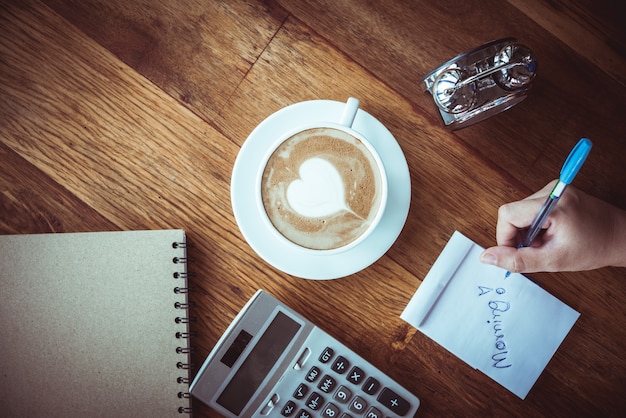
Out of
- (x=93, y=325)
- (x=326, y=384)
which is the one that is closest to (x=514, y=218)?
(x=326, y=384)

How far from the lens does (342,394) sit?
0.85 m

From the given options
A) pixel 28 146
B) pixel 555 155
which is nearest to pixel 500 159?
pixel 555 155

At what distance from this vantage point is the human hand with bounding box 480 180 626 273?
32.8 inches

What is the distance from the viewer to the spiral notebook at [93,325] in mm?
874

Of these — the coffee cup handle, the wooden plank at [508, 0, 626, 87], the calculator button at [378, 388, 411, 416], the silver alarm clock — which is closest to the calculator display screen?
the calculator button at [378, 388, 411, 416]

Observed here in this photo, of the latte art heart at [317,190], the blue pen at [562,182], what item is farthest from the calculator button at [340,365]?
the blue pen at [562,182]

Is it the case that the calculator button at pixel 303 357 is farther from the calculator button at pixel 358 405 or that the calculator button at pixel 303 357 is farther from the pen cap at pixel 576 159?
the pen cap at pixel 576 159

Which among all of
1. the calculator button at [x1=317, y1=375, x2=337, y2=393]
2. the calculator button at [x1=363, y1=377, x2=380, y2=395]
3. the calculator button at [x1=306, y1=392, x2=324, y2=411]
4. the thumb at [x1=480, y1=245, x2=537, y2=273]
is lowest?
the calculator button at [x1=306, y1=392, x2=324, y2=411]

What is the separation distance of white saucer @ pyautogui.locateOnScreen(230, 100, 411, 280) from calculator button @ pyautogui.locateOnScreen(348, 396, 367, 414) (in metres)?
0.24

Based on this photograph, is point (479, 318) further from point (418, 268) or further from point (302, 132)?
point (302, 132)

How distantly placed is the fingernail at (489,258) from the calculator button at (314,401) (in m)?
0.40

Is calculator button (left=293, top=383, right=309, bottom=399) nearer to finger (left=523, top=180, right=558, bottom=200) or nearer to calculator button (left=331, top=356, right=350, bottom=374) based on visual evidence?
calculator button (left=331, top=356, right=350, bottom=374)

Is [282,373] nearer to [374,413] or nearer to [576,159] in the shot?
[374,413]

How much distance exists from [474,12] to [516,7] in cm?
8
